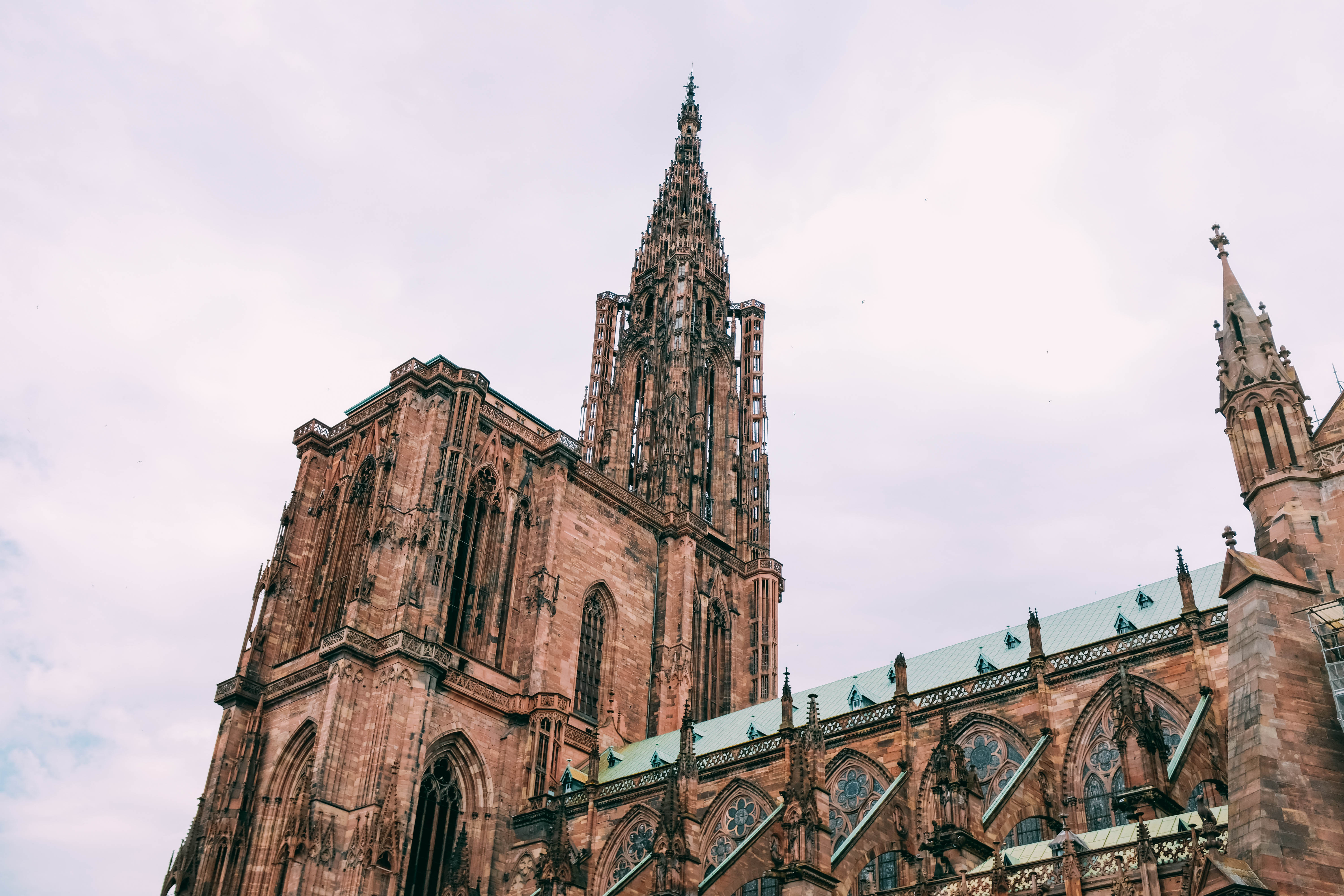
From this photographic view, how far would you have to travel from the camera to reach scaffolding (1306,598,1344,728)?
19.5 metres

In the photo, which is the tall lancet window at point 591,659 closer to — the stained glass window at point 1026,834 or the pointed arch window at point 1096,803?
the stained glass window at point 1026,834

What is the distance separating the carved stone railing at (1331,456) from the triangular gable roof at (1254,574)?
7.23 ft

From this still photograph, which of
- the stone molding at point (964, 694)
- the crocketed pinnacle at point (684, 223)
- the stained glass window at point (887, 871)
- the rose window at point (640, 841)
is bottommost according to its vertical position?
the stained glass window at point (887, 871)

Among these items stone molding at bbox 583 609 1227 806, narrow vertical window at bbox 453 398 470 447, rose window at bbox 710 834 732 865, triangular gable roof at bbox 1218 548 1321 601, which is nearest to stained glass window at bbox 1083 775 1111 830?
stone molding at bbox 583 609 1227 806

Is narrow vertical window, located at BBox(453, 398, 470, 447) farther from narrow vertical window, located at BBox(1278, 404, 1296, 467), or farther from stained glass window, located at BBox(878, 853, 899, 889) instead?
narrow vertical window, located at BBox(1278, 404, 1296, 467)

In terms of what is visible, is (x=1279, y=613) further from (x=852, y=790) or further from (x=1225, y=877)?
(x=852, y=790)

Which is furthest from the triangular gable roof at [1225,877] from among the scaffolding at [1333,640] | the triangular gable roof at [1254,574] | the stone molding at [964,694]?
the stone molding at [964,694]

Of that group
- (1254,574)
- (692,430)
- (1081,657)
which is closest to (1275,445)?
(1254,574)

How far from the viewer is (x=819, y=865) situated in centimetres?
2609

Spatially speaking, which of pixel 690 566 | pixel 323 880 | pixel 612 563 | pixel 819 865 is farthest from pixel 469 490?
pixel 819 865

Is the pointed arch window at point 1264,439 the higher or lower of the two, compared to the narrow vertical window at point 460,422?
lower

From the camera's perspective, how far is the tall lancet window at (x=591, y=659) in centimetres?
4175

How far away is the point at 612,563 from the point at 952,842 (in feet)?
72.0

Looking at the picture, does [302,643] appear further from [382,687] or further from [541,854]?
[541,854]
